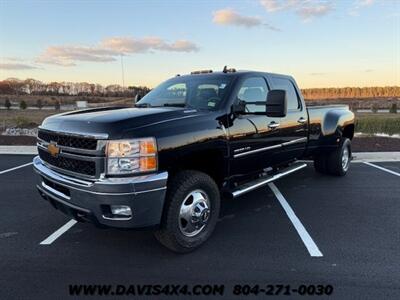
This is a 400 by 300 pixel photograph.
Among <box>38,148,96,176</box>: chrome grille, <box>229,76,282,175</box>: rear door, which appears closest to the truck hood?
<box>38,148,96,176</box>: chrome grille

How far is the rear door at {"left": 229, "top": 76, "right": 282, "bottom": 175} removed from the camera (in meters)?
4.38

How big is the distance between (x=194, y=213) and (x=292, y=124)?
8.32 ft

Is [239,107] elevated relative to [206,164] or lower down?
elevated

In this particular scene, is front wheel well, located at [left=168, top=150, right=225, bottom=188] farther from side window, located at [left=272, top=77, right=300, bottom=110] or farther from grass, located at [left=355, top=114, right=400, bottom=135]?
grass, located at [left=355, top=114, right=400, bottom=135]

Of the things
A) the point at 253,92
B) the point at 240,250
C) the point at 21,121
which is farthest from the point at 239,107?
the point at 21,121

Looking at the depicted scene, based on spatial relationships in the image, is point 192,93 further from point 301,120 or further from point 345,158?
point 345,158

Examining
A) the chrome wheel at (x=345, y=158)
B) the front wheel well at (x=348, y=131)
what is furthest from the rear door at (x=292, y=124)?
the front wheel well at (x=348, y=131)

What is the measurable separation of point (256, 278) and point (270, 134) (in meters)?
2.21

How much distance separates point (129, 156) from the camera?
325cm

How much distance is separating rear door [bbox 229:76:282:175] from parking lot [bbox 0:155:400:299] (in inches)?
31.8

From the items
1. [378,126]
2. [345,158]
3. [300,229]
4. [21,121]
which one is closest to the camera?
[300,229]

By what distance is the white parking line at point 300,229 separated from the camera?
3.93 meters

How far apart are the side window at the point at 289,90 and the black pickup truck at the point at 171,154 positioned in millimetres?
199

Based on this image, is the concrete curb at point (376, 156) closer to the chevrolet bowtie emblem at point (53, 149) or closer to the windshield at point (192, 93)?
the windshield at point (192, 93)
